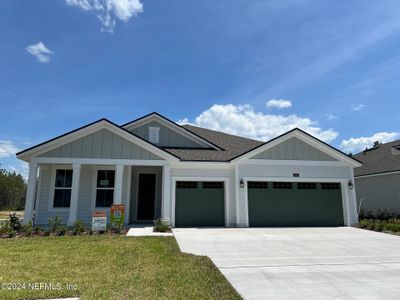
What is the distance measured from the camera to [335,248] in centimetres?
895

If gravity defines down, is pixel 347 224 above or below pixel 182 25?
below

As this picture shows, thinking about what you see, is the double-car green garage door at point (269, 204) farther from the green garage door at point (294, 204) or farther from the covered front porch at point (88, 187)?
the covered front porch at point (88, 187)

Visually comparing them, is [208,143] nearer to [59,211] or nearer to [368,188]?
[59,211]

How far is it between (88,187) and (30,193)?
2564 millimetres

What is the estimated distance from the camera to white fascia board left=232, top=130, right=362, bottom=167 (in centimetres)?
1487

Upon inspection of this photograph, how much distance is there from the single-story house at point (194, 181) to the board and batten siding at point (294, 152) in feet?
0.17

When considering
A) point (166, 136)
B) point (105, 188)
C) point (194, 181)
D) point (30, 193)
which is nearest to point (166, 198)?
point (194, 181)

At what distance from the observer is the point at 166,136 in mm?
17938

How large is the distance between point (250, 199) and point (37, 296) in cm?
1140

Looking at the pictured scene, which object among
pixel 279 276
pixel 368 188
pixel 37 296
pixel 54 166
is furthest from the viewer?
pixel 368 188

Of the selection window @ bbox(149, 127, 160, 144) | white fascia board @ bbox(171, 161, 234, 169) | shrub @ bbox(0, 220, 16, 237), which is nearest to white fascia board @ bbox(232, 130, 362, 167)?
white fascia board @ bbox(171, 161, 234, 169)

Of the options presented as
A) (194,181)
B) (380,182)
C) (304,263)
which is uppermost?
(380,182)

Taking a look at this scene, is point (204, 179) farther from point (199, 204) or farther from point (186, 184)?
point (199, 204)

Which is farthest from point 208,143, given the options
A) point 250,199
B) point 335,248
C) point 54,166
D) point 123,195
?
point 335,248
